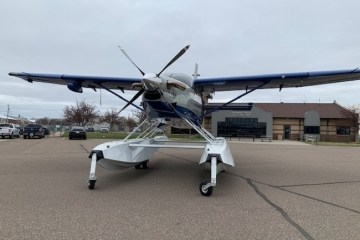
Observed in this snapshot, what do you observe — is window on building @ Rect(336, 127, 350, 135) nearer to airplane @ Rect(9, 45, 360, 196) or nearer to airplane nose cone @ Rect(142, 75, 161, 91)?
airplane @ Rect(9, 45, 360, 196)

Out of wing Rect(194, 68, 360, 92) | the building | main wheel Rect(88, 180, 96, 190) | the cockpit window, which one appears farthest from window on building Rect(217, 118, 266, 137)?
main wheel Rect(88, 180, 96, 190)

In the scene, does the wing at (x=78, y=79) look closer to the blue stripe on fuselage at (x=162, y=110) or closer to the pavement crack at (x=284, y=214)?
the blue stripe on fuselage at (x=162, y=110)

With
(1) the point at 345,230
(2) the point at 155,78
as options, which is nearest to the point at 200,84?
(2) the point at 155,78

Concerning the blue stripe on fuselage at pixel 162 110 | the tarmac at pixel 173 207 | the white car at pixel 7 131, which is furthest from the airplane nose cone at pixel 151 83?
the white car at pixel 7 131

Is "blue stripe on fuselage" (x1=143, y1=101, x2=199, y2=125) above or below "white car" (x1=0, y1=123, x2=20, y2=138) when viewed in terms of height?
above

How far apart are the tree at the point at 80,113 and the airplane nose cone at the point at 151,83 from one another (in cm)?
5931

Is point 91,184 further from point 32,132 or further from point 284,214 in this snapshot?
point 32,132

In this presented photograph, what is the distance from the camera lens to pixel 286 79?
10.9m

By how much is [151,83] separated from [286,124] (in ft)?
153

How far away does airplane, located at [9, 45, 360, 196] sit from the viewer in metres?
8.33

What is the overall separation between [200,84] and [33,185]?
601cm

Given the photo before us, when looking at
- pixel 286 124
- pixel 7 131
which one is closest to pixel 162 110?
pixel 7 131

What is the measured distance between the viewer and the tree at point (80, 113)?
65.5 metres

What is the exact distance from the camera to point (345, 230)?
4891 mm
